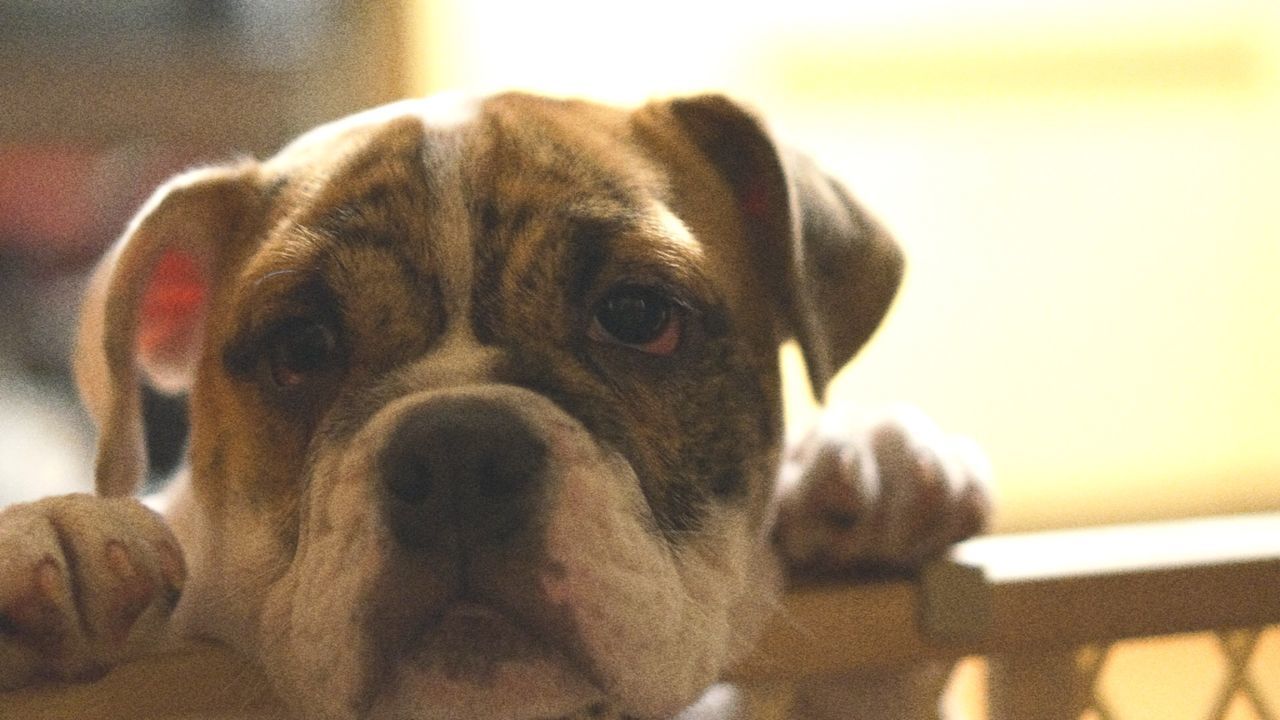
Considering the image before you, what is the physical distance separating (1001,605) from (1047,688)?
0.48 ft

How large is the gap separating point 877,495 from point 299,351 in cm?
66

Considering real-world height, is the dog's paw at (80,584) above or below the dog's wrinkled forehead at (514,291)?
below

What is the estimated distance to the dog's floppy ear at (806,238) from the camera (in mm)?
1533

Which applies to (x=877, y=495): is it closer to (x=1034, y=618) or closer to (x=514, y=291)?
(x=1034, y=618)

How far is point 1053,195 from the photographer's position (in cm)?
392

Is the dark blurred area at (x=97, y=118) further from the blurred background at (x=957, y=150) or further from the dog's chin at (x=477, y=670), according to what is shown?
the dog's chin at (x=477, y=670)

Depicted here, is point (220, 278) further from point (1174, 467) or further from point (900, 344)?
point (1174, 467)

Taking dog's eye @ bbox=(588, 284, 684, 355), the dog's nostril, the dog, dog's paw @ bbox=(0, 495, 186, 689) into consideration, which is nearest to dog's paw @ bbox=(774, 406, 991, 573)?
the dog

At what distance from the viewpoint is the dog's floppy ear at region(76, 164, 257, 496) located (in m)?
A: 1.55

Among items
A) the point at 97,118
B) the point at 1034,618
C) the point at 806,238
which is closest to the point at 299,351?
the point at 806,238

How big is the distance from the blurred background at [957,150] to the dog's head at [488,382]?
4.94 ft

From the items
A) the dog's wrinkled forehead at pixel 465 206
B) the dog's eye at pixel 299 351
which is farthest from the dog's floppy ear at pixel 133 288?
the dog's eye at pixel 299 351

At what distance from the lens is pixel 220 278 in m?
1.57

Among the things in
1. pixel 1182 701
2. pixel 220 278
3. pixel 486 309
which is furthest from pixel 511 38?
pixel 1182 701
